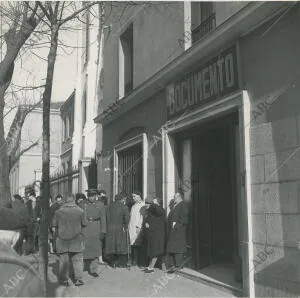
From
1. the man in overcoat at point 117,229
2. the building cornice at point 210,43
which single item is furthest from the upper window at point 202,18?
the man in overcoat at point 117,229

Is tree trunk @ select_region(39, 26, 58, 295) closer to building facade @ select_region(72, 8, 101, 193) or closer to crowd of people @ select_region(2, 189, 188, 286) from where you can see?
crowd of people @ select_region(2, 189, 188, 286)

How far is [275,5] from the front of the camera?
6.71 metres

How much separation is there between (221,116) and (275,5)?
2386 millimetres

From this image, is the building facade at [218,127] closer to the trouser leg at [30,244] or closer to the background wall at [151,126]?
the background wall at [151,126]

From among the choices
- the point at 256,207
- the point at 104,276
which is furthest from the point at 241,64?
the point at 104,276

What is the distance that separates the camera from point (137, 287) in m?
8.23

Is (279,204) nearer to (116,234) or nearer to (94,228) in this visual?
(94,228)

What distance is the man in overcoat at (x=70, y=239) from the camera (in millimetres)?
8469

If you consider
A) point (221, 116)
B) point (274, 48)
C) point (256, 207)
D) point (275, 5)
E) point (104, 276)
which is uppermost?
point (275, 5)

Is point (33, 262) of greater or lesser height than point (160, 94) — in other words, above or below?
below

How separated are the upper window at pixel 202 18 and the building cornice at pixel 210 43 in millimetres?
760

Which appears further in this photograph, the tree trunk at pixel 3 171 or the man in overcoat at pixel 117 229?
the tree trunk at pixel 3 171

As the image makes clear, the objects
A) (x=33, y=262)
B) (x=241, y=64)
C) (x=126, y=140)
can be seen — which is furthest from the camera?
(x=126, y=140)

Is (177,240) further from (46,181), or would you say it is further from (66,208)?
(46,181)
